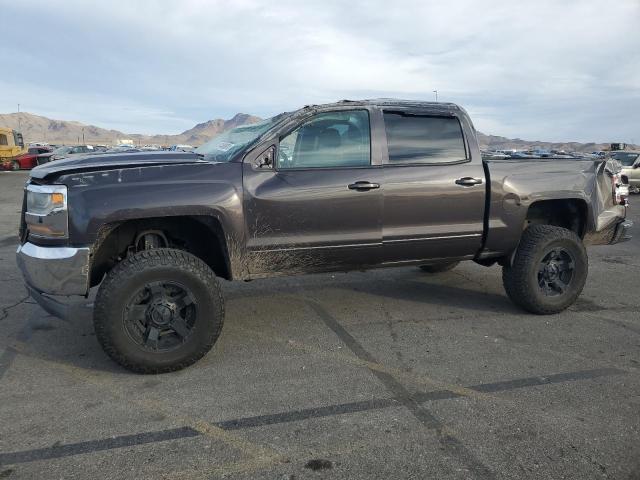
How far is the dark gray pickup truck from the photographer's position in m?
3.58

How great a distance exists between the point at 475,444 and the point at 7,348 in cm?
365

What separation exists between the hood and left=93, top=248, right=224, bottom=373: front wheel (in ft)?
2.23

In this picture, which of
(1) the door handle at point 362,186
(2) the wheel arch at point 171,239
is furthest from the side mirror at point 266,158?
(1) the door handle at point 362,186

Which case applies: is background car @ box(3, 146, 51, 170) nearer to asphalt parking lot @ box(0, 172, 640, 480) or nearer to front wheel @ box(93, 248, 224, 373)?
asphalt parking lot @ box(0, 172, 640, 480)

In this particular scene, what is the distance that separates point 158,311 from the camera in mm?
3693

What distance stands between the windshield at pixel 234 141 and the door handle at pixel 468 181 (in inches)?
66.4

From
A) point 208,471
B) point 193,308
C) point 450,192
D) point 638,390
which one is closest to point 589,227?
point 450,192

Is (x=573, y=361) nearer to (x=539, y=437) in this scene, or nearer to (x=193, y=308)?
(x=539, y=437)

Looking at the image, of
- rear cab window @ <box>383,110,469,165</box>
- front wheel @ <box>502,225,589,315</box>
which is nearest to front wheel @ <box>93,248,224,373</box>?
rear cab window @ <box>383,110,469,165</box>

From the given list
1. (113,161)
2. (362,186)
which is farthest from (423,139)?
(113,161)

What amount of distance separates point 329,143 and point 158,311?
1.94m

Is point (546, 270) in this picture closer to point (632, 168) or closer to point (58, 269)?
point (58, 269)

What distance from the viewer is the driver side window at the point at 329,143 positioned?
13.8 ft

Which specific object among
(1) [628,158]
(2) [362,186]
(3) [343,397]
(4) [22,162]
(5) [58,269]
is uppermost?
(4) [22,162]
